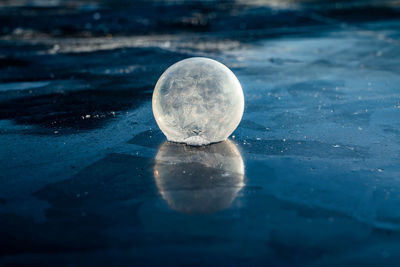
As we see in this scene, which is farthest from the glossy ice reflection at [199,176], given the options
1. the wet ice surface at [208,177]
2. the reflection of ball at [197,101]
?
the reflection of ball at [197,101]

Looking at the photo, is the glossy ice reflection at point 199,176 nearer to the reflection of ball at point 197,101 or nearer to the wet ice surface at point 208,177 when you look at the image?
the wet ice surface at point 208,177

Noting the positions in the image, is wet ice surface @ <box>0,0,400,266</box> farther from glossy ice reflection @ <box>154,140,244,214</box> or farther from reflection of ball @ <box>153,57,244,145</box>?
reflection of ball @ <box>153,57,244,145</box>

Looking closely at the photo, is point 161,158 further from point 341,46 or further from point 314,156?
point 341,46

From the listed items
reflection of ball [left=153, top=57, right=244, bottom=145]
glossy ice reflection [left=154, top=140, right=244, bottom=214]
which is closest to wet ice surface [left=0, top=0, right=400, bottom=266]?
glossy ice reflection [left=154, top=140, right=244, bottom=214]

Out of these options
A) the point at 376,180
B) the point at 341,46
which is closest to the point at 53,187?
the point at 376,180

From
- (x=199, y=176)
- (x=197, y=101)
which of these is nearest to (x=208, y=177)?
(x=199, y=176)
